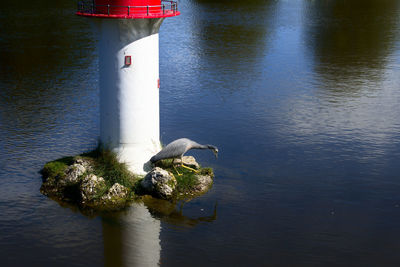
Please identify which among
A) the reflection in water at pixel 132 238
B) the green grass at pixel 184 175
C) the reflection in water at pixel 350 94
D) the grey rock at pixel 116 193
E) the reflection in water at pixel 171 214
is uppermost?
the reflection in water at pixel 350 94

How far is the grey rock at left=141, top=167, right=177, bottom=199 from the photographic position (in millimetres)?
19781

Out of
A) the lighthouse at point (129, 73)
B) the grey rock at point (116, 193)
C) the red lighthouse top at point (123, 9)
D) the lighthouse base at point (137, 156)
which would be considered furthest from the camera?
the lighthouse base at point (137, 156)

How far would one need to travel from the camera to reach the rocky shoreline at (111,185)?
19.5 meters

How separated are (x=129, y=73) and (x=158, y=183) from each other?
4132mm

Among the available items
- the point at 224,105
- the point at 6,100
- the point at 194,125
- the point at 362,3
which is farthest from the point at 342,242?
the point at 362,3

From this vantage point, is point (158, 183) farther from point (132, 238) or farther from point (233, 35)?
point (233, 35)

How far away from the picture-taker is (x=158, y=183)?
779 inches

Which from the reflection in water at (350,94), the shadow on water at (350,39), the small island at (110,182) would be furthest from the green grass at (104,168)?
the shadow on water at (350,39)

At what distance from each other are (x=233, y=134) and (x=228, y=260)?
11.6m

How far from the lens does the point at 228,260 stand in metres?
16.1

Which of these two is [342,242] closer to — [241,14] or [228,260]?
[228,260]

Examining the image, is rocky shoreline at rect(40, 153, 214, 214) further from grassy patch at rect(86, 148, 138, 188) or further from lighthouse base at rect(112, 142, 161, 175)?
lighthouse base at rect(112, 142, 161, 175)

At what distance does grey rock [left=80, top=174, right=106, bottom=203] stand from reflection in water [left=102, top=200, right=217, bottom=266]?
4.01ft

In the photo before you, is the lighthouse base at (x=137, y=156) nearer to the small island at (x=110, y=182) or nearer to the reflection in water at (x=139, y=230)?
the small island at (x=110, y=182)
